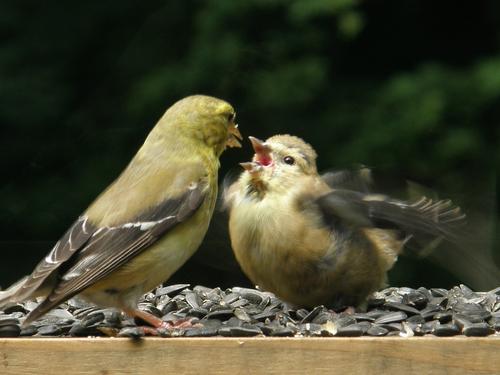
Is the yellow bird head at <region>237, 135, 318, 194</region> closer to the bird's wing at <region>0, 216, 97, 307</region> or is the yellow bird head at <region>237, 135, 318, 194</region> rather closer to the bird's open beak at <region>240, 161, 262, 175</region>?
the bird's open beak at <region>240, 161, 262, 175</region>

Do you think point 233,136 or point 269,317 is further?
point 233,136

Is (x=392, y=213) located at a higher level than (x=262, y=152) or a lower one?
lower

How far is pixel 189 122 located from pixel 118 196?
0.40m

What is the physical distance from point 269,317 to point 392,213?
1.46 feet

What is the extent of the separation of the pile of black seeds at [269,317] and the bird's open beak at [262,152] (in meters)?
0.43

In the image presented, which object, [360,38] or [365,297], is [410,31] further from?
[365,297]

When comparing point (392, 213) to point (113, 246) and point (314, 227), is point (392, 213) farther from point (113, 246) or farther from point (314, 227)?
point (113, 246)

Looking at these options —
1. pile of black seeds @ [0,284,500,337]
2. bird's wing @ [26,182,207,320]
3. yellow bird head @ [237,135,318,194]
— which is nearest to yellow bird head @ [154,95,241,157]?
yellow bird head @ [237,135,318,194]

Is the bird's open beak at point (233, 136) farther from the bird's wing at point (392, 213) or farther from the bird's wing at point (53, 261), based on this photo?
the bird's wing at point (53, 261)

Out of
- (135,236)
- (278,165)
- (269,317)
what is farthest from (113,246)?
(278,165)

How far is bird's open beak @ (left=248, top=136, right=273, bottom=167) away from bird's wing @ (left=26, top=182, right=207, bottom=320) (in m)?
0.29

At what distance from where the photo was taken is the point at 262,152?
3141mm

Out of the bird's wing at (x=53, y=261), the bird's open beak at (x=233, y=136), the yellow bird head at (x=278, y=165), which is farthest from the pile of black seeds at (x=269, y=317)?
the bird's open beak at (x=233, y=136)

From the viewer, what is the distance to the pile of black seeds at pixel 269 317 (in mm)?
2656
